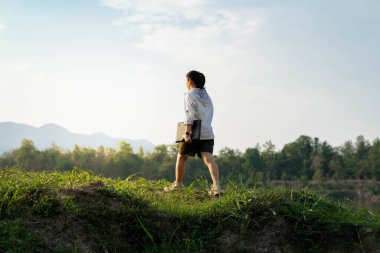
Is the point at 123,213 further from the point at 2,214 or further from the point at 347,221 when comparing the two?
the point at 347,221

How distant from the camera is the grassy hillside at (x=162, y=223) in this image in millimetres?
4992

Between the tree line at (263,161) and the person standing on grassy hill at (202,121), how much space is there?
196 feet

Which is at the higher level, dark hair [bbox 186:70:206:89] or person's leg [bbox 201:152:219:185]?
dark hair [bbox 186:70:206:89]

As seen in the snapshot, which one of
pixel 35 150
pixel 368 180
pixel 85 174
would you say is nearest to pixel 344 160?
pixel 368 180

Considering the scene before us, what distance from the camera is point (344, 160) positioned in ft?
265

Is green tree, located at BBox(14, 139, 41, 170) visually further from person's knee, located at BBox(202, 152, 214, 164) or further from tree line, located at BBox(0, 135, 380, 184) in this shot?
person's knee, located at BBox(202, 152, 214, 164)

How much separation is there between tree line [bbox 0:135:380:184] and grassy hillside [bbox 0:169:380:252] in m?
61.0

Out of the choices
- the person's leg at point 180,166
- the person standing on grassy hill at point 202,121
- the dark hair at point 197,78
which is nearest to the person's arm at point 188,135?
the person standing on grassy hill at point 202,121

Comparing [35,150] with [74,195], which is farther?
[35,150]

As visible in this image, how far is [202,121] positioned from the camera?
6.93 metres

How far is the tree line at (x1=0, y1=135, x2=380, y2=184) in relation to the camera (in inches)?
2689

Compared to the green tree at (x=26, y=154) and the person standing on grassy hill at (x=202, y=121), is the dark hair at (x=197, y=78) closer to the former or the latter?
the person standing on grassy hill at (x=202, y=121)

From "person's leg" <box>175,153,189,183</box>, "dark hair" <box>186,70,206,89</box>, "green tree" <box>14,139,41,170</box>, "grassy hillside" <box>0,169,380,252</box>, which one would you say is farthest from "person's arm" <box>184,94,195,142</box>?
"green tree" <box>14,139,41,170</box>

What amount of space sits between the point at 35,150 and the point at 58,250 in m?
57.9
